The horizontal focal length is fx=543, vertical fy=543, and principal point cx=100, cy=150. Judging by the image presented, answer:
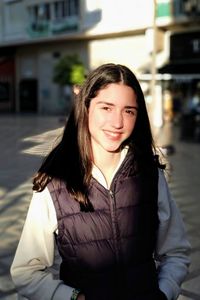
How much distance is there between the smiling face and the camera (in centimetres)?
182

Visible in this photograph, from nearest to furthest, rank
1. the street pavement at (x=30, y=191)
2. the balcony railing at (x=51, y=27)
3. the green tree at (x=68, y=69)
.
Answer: the street pavement at (x=30, y=191)
the green tree at (x=68, y=69)
the balcony railing at (x=51, y=27)

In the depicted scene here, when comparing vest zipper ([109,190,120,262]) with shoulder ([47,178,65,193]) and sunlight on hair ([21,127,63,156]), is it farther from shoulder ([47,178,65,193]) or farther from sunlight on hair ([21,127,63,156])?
sunlight on hair ([21,127,63,156])

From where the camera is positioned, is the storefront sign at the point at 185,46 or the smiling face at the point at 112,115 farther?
the storefront sign at the point at 185,46

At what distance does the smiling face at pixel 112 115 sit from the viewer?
1824 mm

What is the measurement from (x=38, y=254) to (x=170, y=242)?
488 mm

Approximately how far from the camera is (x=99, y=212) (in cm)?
181

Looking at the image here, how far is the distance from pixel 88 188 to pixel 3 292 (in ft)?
9.15

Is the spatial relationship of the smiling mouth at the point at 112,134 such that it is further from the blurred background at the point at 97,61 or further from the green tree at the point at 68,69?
the green tree at the point at 68,69

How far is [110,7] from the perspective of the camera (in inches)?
1188

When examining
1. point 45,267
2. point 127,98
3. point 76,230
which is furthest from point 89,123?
point 45,267

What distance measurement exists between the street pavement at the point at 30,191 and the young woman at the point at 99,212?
Result: 313 millimetres

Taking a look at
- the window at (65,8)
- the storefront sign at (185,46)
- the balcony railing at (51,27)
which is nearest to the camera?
the storefront sign at (185,46)

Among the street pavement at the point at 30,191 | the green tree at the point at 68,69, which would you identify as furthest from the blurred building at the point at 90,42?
the street pavement at the point at 30,191

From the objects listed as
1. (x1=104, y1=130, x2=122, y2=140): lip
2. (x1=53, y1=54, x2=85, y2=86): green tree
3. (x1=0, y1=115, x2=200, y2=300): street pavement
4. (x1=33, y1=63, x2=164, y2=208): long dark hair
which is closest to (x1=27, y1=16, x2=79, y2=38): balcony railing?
(x1=53, y1=54, x2=85, y2=86): green tree
